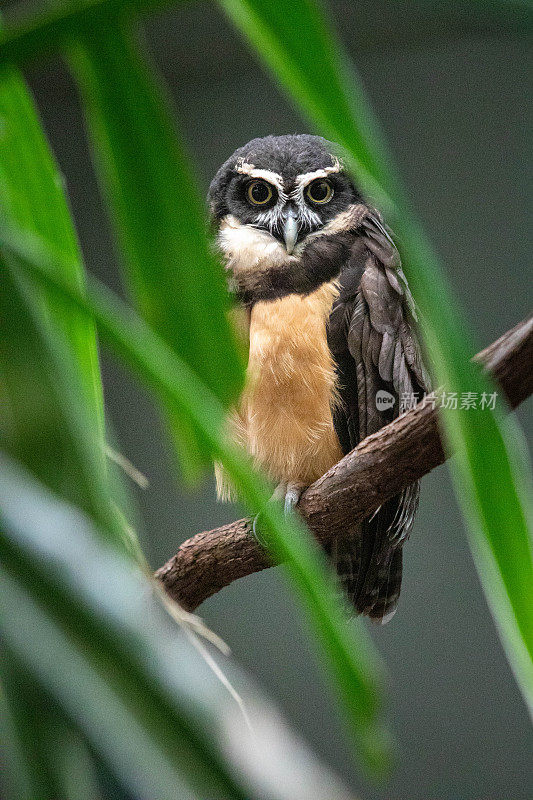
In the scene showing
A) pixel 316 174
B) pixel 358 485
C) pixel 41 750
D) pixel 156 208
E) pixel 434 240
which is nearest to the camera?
pixel 41 750

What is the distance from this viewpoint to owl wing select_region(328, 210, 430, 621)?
3.09 ft

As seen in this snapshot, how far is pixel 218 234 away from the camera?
38.8 inches

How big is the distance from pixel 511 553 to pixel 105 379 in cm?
108

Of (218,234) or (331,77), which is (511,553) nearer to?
(331,77)

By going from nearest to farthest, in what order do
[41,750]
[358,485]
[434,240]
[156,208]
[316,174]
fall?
[41,750] < [156,208] < [358,485] < [316,174] < [434,240]

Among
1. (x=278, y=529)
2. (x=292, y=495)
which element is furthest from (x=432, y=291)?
(x=292, y=495)

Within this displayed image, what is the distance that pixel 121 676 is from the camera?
0.66ft

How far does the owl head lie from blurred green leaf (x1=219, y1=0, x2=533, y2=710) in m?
0.63

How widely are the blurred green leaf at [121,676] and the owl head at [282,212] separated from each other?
760 mm

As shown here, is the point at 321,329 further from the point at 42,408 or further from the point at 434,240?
the point at 42,408

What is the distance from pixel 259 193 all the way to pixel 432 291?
744 millimetres

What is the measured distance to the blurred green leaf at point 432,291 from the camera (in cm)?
24

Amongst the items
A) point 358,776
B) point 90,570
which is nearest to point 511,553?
point 90,570

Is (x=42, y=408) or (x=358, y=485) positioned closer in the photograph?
(x=42, y=408)
